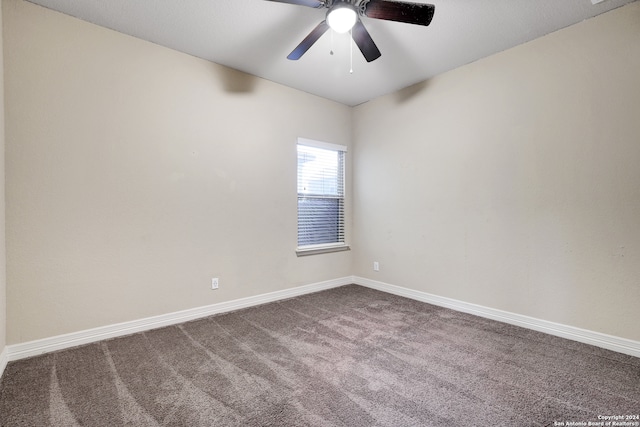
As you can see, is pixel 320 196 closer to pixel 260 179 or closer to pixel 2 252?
pixel 260 179

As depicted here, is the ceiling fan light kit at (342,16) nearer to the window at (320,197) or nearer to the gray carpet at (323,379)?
the window at (320,197)

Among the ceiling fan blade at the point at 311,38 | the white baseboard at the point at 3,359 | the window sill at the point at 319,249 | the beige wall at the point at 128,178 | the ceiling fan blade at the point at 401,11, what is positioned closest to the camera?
the ceiling fan blade at the point at 401,11

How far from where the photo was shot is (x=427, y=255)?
3.46 metres

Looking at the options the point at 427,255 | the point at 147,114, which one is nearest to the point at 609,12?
the point at 427,255

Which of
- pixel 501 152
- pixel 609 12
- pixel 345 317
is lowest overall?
pixel 345 317

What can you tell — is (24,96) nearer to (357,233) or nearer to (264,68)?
(264,68)

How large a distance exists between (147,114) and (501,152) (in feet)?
11.2

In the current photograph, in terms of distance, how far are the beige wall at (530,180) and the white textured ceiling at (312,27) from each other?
29 centimetres

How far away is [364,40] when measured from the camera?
2158 mm

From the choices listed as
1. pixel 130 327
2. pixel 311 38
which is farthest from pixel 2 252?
pixel 311 38

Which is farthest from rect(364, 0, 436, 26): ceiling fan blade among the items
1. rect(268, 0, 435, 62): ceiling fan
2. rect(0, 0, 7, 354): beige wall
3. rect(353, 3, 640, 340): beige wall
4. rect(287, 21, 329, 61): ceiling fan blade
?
rect(0, 0, 7, 354): beige wall

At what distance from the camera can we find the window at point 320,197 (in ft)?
12.6

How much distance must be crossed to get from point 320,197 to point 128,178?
2.24 meters

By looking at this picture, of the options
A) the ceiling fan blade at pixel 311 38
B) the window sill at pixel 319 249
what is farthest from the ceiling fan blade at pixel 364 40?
the window sill at pixel 319 249
